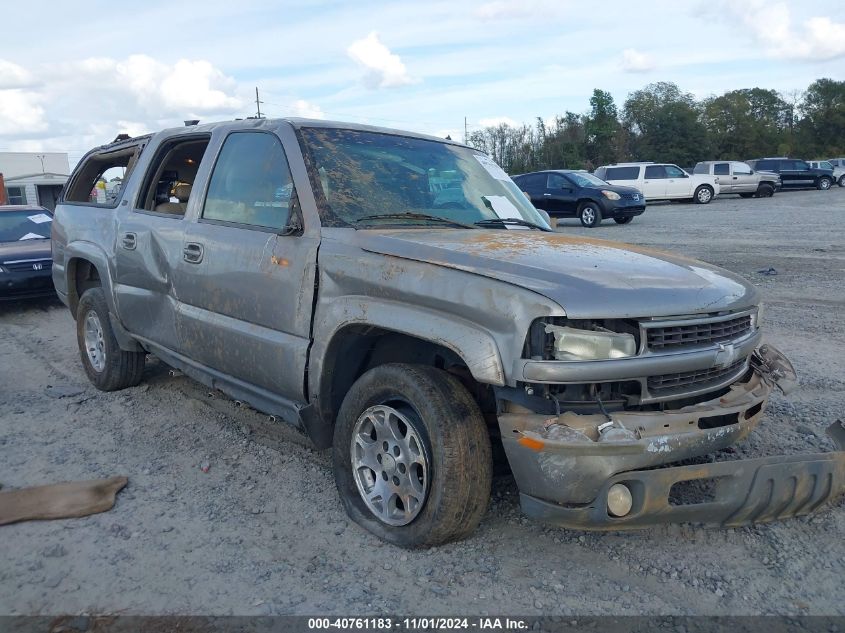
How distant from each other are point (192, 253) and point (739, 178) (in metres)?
30.1

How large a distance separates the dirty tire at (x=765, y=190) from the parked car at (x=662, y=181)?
341cm

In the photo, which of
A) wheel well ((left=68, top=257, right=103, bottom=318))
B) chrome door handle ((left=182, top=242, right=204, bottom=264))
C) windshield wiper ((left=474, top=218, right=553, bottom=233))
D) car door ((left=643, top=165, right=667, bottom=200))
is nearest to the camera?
windshield wiper ((left=474, top=218, right=553, bottom=233))

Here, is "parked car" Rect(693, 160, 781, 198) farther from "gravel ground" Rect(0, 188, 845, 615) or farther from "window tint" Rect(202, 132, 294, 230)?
"window tint" Rect(202, 132, 294, 230)

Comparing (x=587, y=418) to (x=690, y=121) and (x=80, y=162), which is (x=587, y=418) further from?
(x=690, y=121)

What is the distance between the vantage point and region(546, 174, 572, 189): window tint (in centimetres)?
2086

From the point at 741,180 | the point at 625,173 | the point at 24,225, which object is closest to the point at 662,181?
the point at 625,173

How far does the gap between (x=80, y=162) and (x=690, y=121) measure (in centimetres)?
5943

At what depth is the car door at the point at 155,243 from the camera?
4.71 metres

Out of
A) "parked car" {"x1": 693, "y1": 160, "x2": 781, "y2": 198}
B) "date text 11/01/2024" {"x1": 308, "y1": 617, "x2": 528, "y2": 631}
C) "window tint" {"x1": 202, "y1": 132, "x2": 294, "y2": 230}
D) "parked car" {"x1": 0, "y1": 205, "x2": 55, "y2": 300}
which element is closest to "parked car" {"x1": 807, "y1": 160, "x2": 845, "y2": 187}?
"parked car" {"x1": 693, "y1": 160, "x2": 781, "y2": 198}

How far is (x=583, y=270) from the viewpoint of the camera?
310 centimetres

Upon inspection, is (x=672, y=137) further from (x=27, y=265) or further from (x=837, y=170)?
(x=27, y=265)

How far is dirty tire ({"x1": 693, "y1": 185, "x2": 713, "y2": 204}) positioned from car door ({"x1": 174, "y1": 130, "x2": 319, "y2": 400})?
1053 inches

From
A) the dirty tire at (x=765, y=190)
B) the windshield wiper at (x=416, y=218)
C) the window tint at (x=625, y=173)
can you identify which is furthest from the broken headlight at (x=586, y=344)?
the dirty tire at (x=765, y=190)

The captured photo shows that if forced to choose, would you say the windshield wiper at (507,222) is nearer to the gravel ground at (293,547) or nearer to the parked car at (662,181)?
the gravel ground at (293,547)
